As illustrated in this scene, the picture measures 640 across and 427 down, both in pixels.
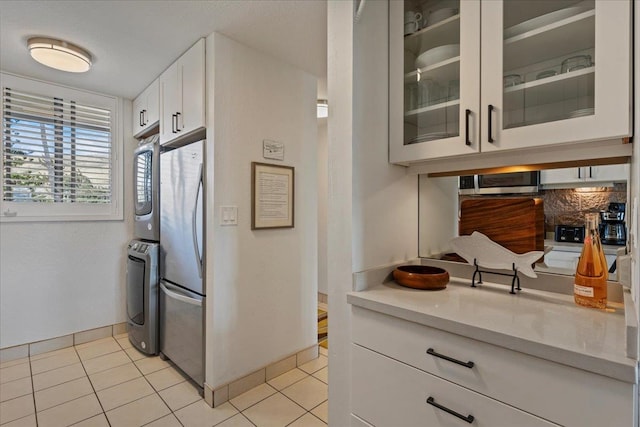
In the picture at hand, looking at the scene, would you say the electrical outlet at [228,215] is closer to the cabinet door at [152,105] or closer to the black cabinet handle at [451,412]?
the cabinet door at [152,105]

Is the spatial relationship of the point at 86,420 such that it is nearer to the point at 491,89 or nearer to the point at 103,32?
the point at 103,32

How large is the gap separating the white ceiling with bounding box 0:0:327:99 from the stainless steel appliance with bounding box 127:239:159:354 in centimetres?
147

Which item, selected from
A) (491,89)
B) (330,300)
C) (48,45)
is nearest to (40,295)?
(48,45)

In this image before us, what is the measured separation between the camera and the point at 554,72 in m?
1.04

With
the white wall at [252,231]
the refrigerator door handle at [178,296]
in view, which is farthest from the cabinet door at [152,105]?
the refrigerator door handle at [178,296]

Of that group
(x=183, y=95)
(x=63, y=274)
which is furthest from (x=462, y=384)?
(x=63, y=274)

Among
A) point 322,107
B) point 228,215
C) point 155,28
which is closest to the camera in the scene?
point 155,28

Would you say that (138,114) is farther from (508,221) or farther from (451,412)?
(451,412)

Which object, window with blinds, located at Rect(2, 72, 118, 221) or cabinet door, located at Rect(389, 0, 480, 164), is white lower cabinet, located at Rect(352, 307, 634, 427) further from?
window with blinds, located at Rect(2, 72, 118, 221)

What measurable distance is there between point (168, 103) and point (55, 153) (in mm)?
1280

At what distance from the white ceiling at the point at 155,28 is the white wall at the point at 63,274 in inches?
41.8

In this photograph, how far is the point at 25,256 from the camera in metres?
2.56

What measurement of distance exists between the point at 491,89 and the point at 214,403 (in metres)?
2.24

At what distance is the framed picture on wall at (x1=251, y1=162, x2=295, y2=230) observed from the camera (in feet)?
6.97
